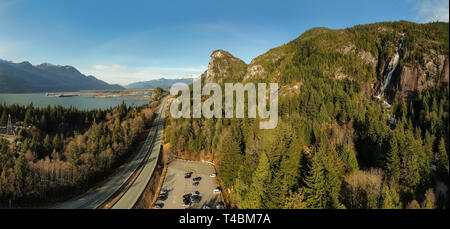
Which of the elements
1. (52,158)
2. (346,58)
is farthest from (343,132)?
(52,158)

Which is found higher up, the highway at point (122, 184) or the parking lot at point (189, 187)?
the highway at point (122, 184)

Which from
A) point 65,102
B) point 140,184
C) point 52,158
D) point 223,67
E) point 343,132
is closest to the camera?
point 140,184

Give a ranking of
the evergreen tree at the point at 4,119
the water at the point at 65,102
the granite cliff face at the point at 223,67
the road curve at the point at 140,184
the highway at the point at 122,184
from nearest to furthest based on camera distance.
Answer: the highway at the point at 122,184
the road curve at the point at 140,184
the evergreen tree at the point at 4,119
the water at the point at 65,102
the granite cliff face at the point at 223,67

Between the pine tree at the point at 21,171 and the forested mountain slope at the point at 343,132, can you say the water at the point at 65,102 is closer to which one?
the pine tree at the point at 21,171

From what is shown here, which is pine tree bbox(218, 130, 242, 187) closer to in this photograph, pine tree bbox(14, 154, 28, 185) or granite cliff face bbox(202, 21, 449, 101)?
pine tree bbox(14, 154, 28, 185)

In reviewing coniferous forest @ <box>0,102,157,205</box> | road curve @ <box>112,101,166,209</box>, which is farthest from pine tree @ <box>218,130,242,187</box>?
coniferous forest @ <box>0,102,157,205</box>

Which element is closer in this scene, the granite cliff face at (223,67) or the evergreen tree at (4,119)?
the evergreen tree at (4,119)

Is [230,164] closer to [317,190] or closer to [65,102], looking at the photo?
[317,190]

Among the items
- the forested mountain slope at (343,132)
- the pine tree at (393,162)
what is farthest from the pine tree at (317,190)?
the pine tree at (393,162)
